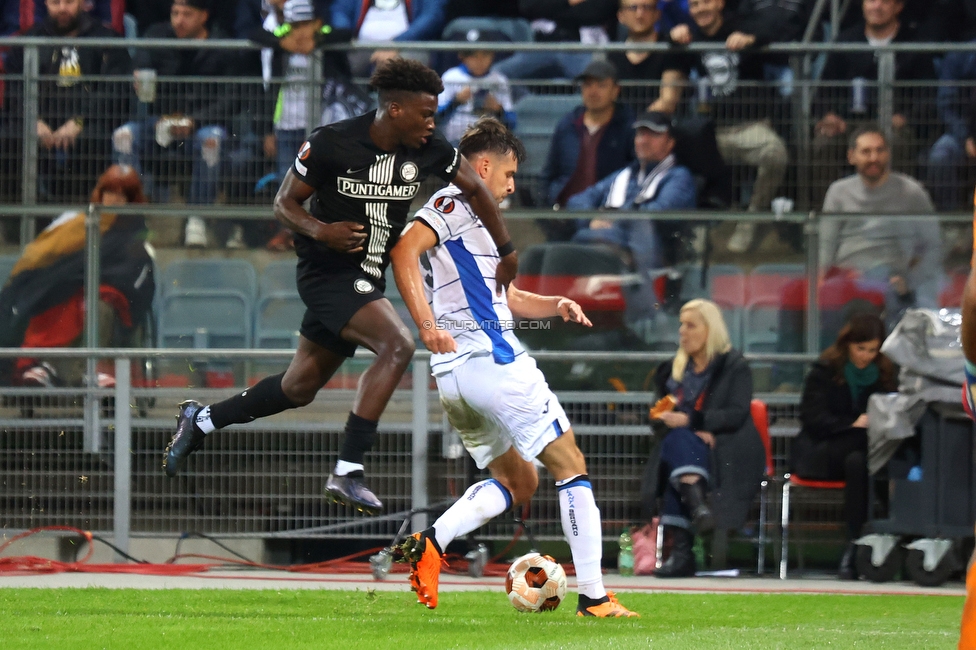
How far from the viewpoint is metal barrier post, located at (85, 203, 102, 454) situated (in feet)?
32.5

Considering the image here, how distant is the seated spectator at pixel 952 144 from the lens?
11.1 m

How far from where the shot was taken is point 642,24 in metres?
12.3

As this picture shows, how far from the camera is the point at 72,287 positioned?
10297 millimetres

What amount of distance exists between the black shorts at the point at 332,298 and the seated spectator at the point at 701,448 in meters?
3.39

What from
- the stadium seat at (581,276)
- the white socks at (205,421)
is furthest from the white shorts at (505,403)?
the stadium seat at (581,276)

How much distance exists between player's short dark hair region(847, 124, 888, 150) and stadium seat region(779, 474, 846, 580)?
2.77 meters

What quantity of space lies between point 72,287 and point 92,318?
29 cm

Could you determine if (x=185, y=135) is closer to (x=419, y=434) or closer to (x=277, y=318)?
(x=277, y=318)

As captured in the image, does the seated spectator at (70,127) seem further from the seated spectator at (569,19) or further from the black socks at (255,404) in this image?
the black socks at (255,404)

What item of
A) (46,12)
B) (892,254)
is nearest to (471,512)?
(892,254)

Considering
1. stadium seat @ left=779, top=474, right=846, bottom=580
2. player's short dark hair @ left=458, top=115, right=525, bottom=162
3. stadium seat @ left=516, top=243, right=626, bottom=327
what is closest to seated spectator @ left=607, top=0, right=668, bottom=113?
stadium seat @ left=516, top=243, right=626, bottom=327

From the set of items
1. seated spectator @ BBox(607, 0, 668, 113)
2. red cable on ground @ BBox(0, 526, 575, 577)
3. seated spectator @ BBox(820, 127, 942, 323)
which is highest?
seated spectator @ BBox(607, 0, 668, 113)

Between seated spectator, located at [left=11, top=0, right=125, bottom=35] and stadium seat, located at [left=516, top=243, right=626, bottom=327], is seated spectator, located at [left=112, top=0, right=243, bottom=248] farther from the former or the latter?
stadium seat, located at [left=516, top=243, right=626, bottom=327]

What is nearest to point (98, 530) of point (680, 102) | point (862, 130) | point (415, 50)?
point (415, 50)
